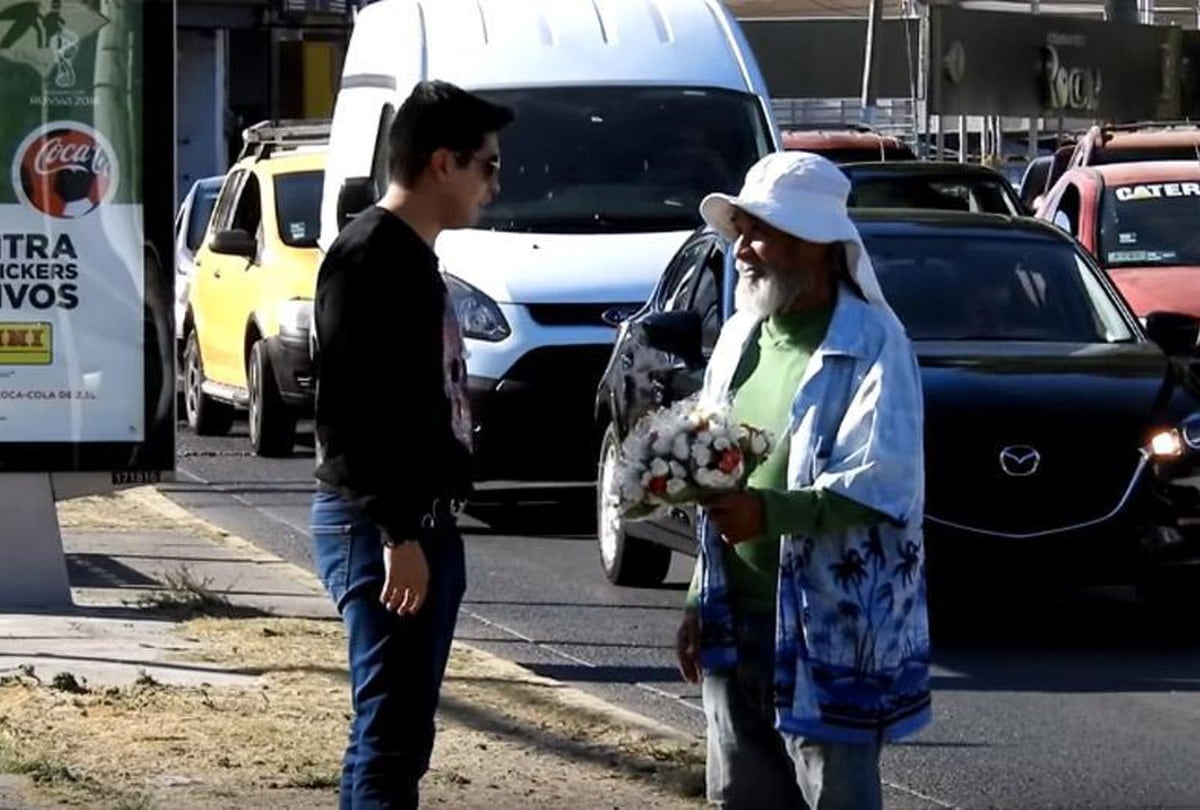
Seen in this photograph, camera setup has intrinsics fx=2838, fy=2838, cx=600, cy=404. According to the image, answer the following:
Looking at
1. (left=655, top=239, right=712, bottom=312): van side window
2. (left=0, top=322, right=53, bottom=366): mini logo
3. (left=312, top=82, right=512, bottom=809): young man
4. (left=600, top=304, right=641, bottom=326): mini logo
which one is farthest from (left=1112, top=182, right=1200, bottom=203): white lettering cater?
(left=312, top=82, right=512, bottom=809): young man

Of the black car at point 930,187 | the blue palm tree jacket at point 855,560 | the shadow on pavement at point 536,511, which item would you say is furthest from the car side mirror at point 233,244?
the blue palm tree jacket at point 855,560

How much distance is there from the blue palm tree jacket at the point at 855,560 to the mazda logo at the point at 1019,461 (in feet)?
17.9

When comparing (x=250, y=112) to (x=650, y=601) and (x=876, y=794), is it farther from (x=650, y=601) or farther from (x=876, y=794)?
(x=876, y=794)

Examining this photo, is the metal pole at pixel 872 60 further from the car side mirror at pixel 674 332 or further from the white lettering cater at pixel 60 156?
the white lettering cater at pixel 60 156

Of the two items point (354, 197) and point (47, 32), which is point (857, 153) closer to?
point (354, 197)

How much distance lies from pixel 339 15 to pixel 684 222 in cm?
3413

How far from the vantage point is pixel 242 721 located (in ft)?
28.0

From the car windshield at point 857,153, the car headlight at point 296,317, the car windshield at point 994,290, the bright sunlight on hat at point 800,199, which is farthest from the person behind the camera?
the car windshield at point 857,153

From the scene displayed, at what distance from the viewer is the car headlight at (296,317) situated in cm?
1764

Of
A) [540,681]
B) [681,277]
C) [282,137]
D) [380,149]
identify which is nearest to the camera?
[540,681]

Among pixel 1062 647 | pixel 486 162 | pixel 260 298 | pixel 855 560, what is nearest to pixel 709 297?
pixel 1062 647

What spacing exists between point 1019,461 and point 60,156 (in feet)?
12.6

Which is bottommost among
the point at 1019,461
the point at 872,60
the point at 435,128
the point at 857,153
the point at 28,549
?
the point at 28,549

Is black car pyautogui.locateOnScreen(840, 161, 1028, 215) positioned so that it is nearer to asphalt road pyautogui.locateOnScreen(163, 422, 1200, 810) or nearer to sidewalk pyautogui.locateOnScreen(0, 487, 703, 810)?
asphalt road pyautogui.locateOnScreen(163, 422, 1200, 810)
